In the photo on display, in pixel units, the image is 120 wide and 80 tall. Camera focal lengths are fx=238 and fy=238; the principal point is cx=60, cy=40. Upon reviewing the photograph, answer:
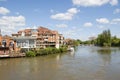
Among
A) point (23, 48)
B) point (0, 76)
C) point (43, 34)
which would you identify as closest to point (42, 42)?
point (43, 34)

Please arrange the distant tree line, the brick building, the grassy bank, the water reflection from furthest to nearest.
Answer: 1. the distant tree line
2. the brick building
3. the grassy bank
4. the water reflection

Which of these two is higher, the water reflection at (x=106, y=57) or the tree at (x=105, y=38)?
the tree at (x=105, y=38)

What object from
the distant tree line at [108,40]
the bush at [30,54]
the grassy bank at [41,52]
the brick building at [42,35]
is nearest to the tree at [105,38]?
the distant tree line at [108,40]

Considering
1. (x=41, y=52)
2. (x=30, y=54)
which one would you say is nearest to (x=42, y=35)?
(x=41, y=52)

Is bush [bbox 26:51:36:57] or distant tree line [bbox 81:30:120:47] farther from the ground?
distant tree line [bbox 81:30:120:47]

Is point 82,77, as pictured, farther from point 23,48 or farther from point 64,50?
point 64,50

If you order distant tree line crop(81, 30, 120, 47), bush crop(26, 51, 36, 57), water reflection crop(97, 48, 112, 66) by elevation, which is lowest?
water reflection crop(97, 48, 112, 66)

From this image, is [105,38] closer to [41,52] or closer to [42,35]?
[42,35]

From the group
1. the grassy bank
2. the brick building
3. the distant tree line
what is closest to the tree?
the distant tree line

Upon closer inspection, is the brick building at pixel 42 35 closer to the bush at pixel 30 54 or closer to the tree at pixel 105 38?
the bush at pixel 30 54

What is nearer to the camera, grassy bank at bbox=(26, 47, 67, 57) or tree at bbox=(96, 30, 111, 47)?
grassy bank at bbox=(26, 47, 67, 57)

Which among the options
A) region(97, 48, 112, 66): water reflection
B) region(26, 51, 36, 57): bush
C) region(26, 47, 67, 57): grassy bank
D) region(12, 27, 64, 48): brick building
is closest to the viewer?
region(97, 48, 112, 66): water reflection

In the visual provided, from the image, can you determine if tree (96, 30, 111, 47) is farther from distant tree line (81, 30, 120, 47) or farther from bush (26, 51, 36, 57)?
bush (26, 51, 36, 57)

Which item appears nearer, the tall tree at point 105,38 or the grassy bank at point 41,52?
the grassy bank at point 41,52
